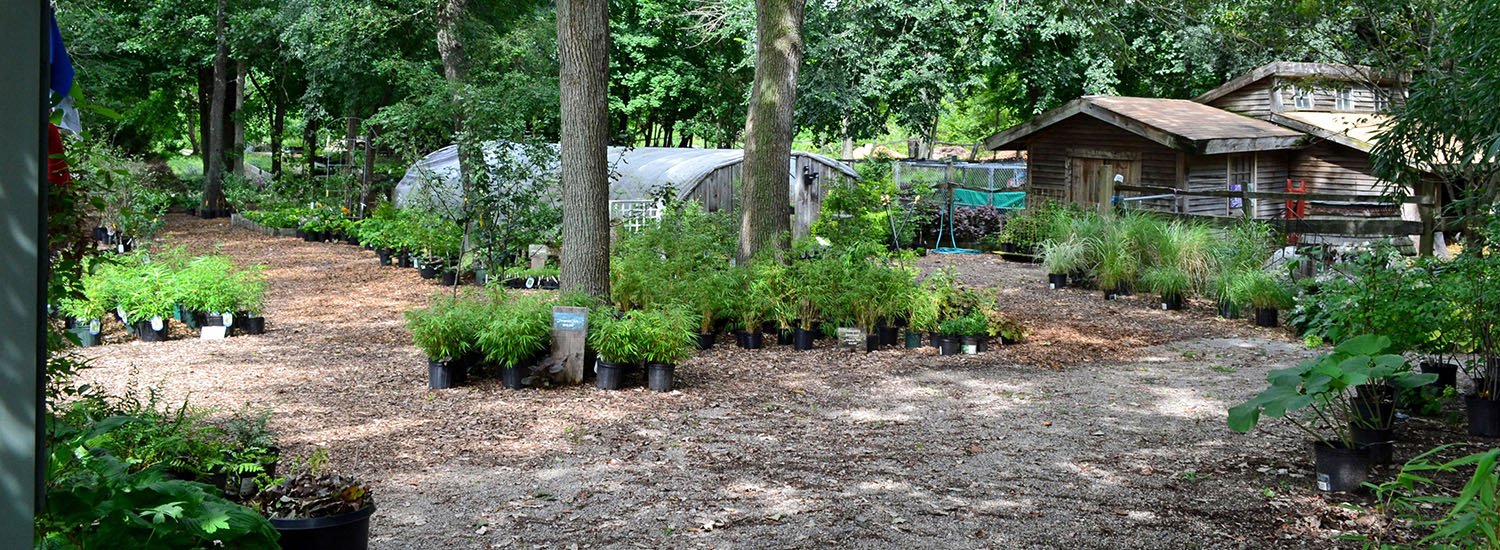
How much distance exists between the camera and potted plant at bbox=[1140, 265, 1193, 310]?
12.5m

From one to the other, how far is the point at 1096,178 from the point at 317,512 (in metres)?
19.7

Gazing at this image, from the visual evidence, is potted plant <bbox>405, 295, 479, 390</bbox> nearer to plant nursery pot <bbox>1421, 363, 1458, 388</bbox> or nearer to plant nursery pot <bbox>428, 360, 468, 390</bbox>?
plant nursery pot <bbox>428, 360, 468, 390</bbox>

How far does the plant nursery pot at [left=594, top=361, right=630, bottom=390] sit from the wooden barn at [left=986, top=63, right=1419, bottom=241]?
11.7 meters

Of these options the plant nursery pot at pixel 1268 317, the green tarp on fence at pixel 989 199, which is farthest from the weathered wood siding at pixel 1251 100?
the plant nursery pot at pixel 1268 317

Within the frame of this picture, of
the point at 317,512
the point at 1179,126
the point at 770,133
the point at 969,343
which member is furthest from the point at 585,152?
the point at 1179,126

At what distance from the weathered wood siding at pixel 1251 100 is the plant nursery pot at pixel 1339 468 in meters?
17.9

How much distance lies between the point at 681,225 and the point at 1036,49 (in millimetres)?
18226

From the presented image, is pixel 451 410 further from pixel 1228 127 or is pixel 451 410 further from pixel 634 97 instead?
pixel 634 97

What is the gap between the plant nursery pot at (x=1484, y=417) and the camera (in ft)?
20.3

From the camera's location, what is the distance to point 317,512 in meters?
3.56

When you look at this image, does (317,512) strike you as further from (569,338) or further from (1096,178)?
(1096,178)

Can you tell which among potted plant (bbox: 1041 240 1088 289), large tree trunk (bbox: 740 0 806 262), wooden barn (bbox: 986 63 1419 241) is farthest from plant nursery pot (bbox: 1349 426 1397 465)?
wooden barn (bbox: 986 63 1419 241)

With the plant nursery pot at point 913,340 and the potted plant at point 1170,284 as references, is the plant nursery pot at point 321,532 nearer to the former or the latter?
the plant nursery pot at point 913,340

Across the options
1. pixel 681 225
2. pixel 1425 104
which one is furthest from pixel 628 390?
pixel 1425 104
